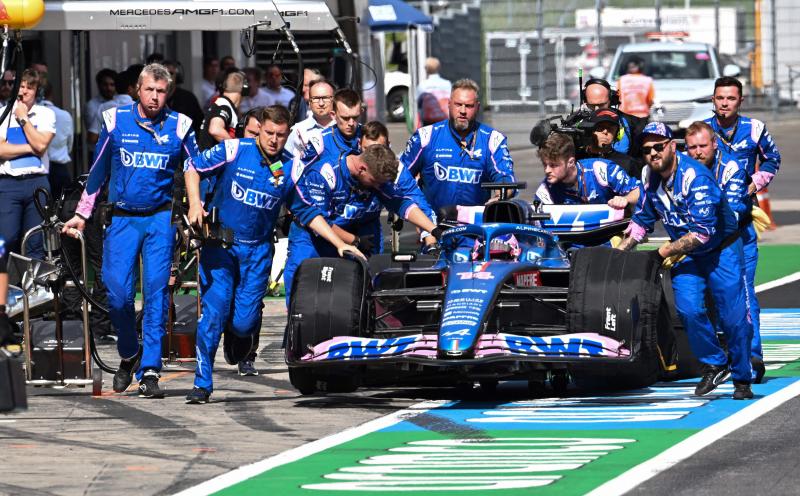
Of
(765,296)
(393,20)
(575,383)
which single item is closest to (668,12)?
(393,20)

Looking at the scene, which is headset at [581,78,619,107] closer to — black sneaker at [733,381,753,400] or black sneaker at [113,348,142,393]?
black sneaker at [733,381,753,400]

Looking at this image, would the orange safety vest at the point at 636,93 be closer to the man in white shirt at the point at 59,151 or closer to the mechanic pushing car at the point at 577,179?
the man in white shirt at the point at 59,151

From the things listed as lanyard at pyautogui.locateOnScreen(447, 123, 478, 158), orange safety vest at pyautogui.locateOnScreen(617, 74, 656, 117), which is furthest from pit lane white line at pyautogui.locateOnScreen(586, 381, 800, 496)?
orange safety vest at pyautogui.locateOnScreen(617, 74, 656, 117)

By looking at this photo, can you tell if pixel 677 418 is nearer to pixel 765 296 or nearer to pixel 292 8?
pixel 765 296

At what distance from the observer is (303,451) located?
9445mm

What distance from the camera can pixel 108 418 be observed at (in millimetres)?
10695

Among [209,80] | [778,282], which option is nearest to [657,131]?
[778,282]

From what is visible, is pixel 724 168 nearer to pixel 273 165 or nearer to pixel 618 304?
pixel 618 304

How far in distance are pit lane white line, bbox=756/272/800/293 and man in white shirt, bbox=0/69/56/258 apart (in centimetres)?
626

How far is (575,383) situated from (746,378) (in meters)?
1.16

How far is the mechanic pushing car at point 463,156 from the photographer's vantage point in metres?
13.2

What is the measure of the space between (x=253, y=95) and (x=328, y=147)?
886 cm

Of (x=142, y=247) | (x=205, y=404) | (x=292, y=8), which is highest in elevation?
(x=292, y=8)

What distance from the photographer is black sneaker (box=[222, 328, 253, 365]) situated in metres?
11.6
